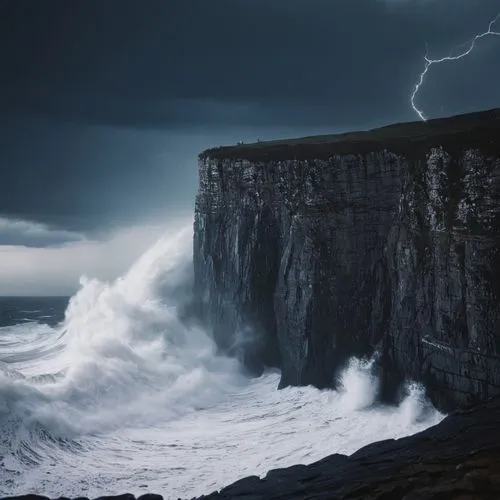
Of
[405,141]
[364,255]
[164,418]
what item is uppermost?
[405,141]

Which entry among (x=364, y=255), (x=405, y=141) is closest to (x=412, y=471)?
(x=364, y=255)

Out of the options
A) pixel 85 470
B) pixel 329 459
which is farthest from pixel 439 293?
pixel 85 470

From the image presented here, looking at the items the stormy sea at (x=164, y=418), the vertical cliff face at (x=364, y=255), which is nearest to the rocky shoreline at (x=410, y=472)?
the stormy sea at (x=164, y=418)

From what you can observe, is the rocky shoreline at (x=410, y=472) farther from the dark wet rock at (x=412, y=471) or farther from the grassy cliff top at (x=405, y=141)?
the grassy cliff top at (x=405, y=141)

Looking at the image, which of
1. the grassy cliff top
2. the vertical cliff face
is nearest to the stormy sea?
the vertical cliff face

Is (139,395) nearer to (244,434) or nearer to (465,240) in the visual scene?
(244,434)

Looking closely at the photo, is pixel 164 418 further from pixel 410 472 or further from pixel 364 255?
pixel 410 472

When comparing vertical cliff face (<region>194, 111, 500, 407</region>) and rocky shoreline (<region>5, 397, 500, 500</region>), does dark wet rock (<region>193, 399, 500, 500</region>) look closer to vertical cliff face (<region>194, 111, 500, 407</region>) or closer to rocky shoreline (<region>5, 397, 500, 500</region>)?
rocky shoreline (<region>5, 397, 500, 500</region>)
